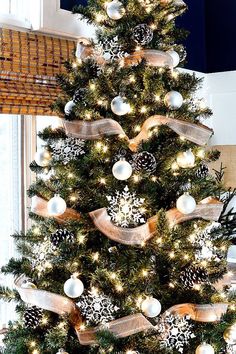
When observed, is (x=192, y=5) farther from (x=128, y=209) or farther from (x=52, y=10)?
(x=128, y=209)

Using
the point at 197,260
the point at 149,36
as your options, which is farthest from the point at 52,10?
the point at 197,260

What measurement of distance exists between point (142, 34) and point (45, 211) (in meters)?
0.65

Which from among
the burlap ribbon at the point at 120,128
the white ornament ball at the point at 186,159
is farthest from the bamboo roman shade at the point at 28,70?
the white ornament ball at the point at 186,159

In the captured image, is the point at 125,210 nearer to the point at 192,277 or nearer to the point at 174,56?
the point at 192,277

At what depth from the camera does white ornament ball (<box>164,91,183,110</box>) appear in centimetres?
176

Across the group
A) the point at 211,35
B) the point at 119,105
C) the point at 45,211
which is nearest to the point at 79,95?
the point at 119,105

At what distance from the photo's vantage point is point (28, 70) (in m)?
2.27

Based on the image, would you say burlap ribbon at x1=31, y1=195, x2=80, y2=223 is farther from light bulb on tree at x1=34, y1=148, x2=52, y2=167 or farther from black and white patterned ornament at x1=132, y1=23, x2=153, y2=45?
black and white patterned ornament at x1=132, y1=23, x2=153, y2=45

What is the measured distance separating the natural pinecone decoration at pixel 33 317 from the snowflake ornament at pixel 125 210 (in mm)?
376

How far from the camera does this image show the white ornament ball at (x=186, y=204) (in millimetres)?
1714

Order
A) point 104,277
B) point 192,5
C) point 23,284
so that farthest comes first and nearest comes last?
point 192,5, point 23,284, point 104,277

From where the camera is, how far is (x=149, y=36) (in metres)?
1.81

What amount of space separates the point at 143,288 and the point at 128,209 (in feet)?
0.81

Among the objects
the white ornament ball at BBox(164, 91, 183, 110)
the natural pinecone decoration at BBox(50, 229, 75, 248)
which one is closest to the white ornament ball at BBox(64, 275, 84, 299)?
the natural pinecone decoration at BBox(50, 229, 75, 248)
